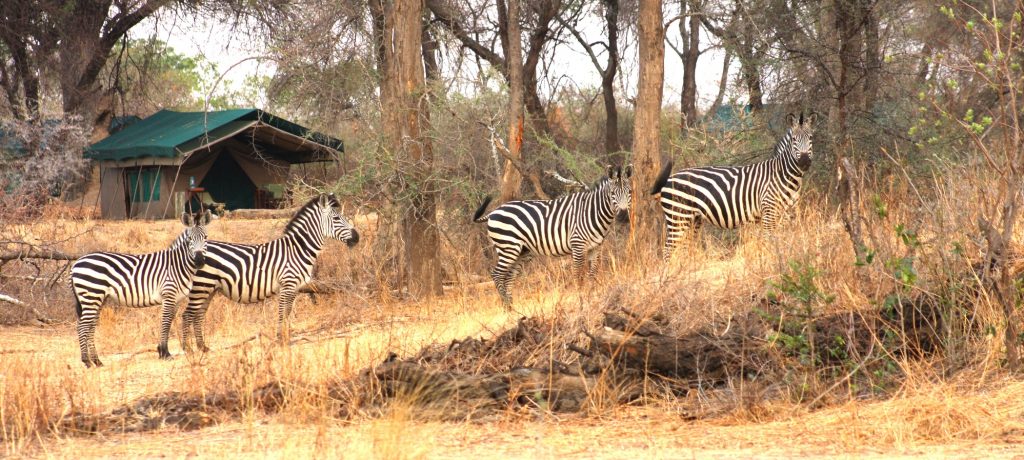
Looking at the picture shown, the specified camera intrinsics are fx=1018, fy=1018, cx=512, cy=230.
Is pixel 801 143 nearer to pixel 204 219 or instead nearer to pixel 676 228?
pixel 676 228

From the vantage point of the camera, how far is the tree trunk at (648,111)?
12.9 m

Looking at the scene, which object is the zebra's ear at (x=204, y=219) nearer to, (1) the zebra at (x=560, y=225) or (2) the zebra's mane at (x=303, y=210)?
(2) the zebra's mane at (x=303, y=210)

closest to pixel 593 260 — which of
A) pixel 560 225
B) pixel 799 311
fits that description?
pixel 560 225

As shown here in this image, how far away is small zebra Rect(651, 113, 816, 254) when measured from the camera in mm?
11844

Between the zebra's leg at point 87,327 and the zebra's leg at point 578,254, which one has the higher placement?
the zebra's leg at point 578,254

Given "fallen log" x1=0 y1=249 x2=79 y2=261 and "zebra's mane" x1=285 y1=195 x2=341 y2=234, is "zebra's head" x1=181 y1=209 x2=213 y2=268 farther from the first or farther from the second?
"fallen log" x1=0 y1=249 x2=79 y2=261

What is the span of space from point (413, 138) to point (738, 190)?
4658 mm

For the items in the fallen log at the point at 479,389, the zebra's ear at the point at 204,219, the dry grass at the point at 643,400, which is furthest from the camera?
the zebra's ear at the point at 204,219

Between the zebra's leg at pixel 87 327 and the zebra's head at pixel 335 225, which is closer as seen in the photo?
the zebra's leg at pixel 87 327

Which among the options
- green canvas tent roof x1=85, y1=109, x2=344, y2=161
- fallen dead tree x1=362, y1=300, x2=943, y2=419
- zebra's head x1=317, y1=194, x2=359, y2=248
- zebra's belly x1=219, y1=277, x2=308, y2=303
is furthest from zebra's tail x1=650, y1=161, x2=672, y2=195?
green canvas tent roof x1=85, y1=109, x2=344, y2=161

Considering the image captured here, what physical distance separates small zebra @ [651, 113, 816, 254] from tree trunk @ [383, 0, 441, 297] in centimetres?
354

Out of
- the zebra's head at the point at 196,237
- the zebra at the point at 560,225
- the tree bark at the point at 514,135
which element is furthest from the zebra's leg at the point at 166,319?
the tree bark at the point at 514,135

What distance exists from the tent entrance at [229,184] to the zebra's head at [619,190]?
54.8 feet

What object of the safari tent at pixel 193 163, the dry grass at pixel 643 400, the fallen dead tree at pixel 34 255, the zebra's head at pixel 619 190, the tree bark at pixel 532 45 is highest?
the tree bark at pixel 532 45
